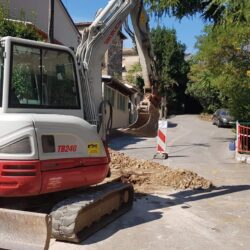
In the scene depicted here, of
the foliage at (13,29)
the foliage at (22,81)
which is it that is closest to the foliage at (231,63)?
the foliage at (13,29)

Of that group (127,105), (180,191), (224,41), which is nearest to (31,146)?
(180,191)

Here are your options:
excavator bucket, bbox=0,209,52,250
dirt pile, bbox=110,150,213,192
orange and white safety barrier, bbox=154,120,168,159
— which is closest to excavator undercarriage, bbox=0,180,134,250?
excavator bucket, bbox=0,209,52,250

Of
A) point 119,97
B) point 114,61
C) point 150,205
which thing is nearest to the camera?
point 150,205

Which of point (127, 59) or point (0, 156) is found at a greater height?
point (127, 59)

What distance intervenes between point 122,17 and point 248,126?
13495 mm

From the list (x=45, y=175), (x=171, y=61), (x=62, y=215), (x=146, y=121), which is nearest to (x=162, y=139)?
(x=146, y=121)

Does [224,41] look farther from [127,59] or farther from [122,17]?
[127,59]

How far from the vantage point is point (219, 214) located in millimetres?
9609

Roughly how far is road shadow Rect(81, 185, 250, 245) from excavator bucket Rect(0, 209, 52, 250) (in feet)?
4.41

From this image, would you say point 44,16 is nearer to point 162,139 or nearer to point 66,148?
point 162,139

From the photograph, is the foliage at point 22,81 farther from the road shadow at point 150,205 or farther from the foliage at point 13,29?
the foliage at point 13,29

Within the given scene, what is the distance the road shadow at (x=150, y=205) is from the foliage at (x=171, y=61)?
44974 mm

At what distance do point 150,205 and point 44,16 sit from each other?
16136 millimetres

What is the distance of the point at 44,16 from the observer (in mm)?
24234
